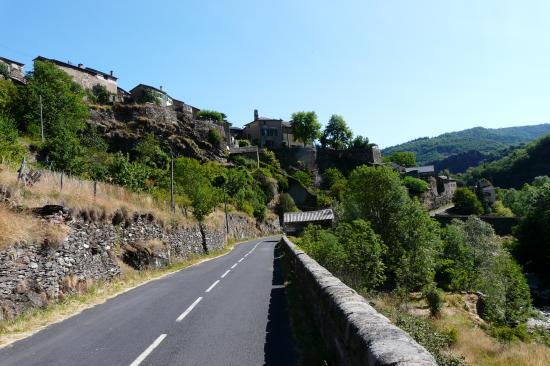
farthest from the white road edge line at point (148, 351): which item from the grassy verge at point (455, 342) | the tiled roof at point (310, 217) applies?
the tiled roof at point (310, 217)

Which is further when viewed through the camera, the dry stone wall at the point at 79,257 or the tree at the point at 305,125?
the tree at the point at 305,125

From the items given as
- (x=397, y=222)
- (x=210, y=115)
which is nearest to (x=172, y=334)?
(x=397, y=222)

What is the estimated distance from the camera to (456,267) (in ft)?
156

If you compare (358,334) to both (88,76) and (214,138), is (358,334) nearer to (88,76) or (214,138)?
(214,138)

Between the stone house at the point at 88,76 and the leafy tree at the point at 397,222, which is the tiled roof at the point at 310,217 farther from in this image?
the stone house at the point at 88,76

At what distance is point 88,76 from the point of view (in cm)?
8475

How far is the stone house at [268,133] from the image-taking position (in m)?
113

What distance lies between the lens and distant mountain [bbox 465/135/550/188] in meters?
142

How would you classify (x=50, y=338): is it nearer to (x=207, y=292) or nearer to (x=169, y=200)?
(x=207, y=292)

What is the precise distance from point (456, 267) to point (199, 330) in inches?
1762

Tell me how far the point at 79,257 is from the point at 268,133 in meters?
99.5

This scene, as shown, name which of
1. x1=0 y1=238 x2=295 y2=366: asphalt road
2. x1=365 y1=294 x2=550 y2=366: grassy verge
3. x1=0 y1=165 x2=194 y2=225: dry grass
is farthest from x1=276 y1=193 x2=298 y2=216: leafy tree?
x1=0 y1=238 x2=295 y2=366: asphalt road

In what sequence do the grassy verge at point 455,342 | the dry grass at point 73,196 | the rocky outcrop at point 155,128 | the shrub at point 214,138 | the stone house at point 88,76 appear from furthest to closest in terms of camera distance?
the shrub at point 214,138
the stone house at point 88,76
the rocky outcrop at point 155,128
the dry grass at point 73,196
the grassy verge at point 455,342

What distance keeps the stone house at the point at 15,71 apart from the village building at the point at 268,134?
55.5 meters
